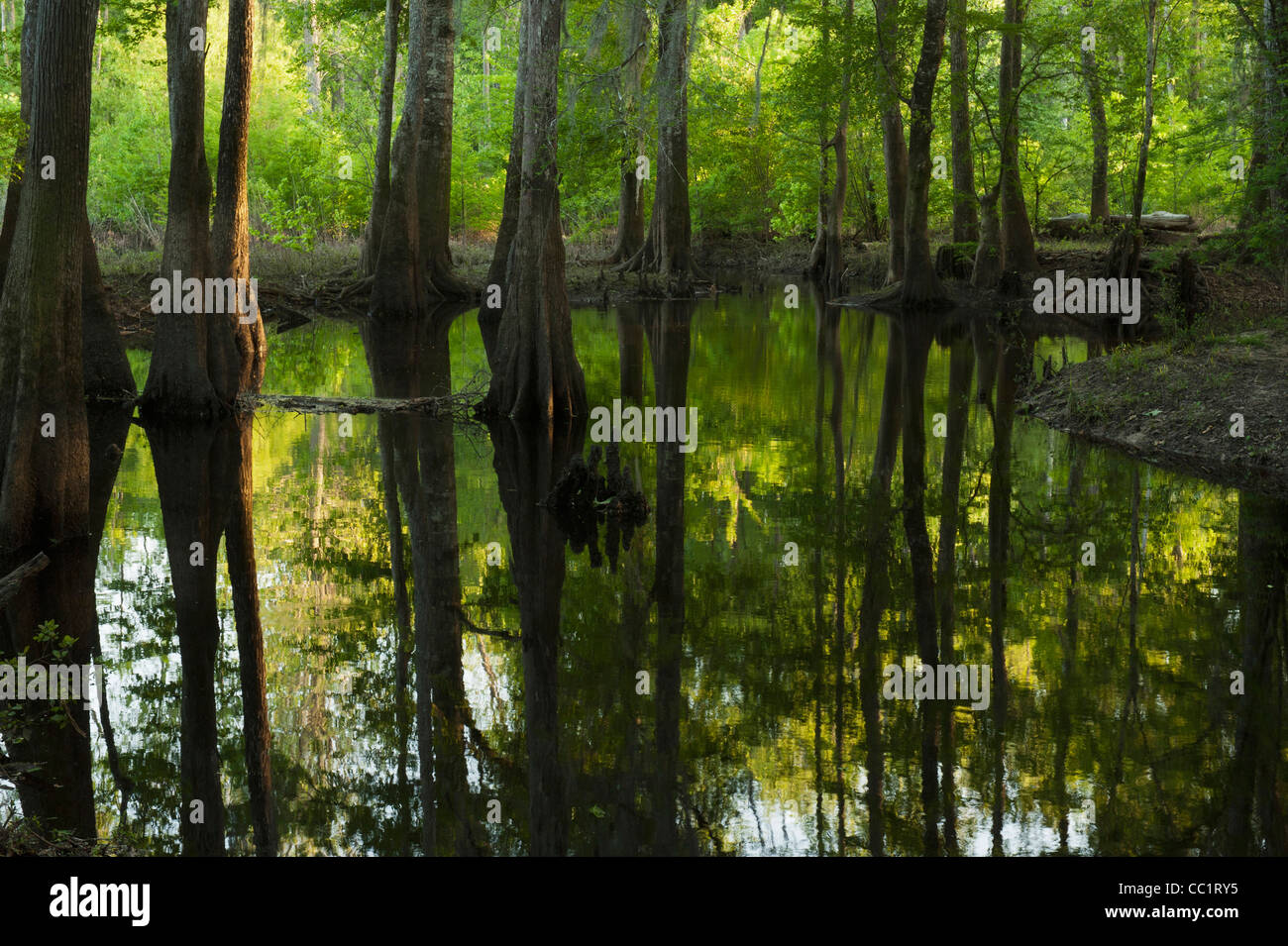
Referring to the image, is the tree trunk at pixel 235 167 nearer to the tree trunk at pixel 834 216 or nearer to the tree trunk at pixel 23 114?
the tree trunk at pixel 23 114

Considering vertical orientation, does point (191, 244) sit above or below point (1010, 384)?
above

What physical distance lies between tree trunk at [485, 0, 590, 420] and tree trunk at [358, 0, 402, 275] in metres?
15.1

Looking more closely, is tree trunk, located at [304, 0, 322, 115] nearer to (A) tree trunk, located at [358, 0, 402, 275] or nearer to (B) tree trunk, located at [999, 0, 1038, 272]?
(A) tree trunk, located at [358, 0, 402, 275]

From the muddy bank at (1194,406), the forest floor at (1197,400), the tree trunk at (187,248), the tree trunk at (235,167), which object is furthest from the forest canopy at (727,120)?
the muddy bank at (1194,406)

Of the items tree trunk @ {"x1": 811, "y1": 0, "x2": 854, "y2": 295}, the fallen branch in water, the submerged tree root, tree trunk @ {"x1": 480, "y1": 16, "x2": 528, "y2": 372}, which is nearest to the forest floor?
the submerged tree root

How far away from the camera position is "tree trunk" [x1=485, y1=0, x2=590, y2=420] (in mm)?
12969

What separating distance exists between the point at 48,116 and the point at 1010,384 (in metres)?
12.5

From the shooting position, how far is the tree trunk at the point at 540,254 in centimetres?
1297

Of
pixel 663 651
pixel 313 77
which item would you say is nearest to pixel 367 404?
pixel 663 651

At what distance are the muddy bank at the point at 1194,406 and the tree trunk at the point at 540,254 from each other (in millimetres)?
5741
